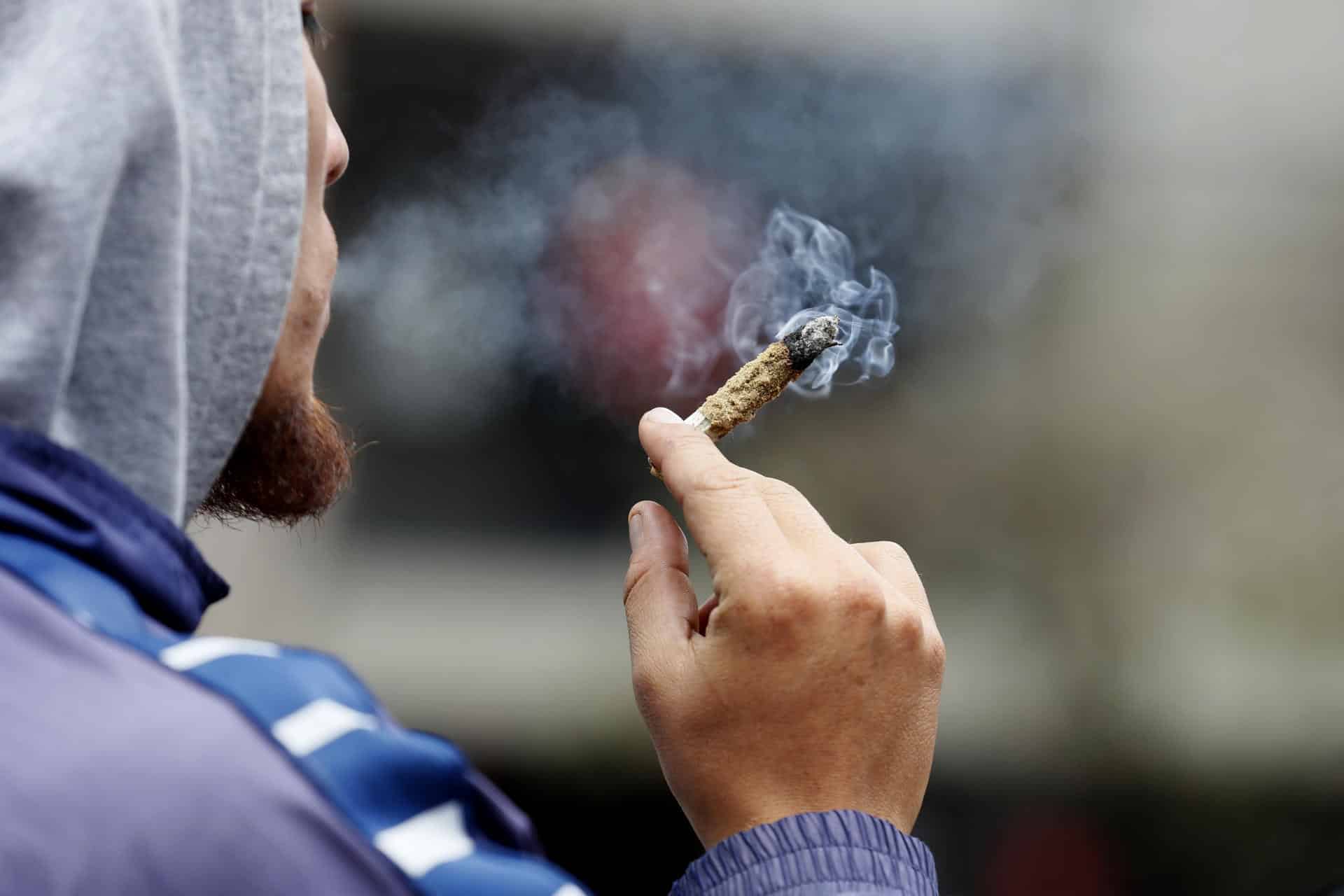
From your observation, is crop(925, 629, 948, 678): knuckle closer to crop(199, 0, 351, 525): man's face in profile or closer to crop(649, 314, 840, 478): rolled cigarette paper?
crop(649, 314, 840, 478): rolled cigarette paper

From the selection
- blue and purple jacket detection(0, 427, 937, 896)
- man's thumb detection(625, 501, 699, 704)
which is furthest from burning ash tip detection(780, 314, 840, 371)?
blue and purple jacket detection(0, 427, 937, 896)

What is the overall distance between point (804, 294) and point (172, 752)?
2.29 m

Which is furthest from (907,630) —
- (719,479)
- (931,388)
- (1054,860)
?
(1054,860)

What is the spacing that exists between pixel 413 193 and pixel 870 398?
219 centimetres

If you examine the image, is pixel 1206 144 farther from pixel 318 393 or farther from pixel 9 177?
pixel 9 177

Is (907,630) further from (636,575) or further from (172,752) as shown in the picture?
(172,752)

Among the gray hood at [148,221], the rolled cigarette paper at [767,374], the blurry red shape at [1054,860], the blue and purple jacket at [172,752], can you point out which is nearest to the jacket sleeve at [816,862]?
the blue and purple jacket at [172,752]

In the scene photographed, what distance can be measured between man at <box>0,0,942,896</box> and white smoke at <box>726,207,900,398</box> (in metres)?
0.59

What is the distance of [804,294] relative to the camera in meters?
2.82

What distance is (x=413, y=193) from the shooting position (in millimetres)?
4422

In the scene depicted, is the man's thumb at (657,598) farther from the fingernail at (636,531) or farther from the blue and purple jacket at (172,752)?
the blue and purple jacket at (172,752)

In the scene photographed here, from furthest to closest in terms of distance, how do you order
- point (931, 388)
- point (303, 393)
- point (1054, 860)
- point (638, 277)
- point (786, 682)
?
point (1054, 860) < point (931, 388) < point (638, 277) < point (303, 393) < point (786, 682)

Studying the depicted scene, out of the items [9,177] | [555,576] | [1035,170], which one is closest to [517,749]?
[555,576]

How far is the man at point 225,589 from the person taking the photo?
0.71 m
